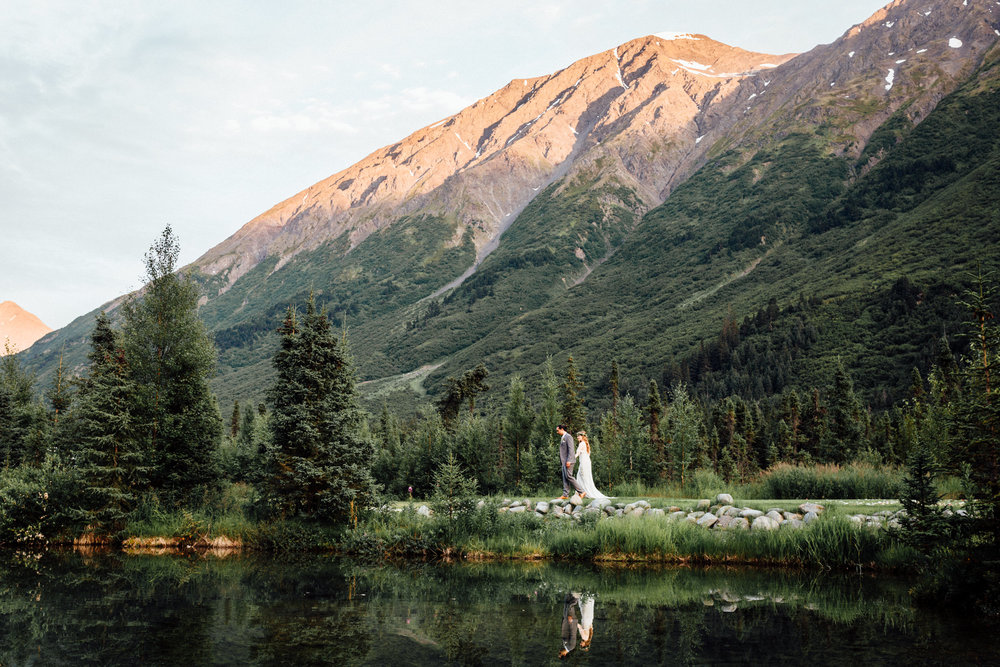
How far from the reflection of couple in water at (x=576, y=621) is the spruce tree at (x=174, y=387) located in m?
16.6

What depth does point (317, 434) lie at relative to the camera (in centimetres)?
2053

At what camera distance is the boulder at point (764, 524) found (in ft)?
54.0

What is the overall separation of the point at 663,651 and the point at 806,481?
15.1m

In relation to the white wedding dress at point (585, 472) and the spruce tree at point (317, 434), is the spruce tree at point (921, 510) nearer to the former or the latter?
the white wedding dress at point (585, 472)

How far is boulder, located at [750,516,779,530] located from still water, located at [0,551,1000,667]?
1.54m

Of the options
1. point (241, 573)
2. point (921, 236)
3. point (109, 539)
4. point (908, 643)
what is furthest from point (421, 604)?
point (921, 236)

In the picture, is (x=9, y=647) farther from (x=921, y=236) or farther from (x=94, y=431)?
(x=921, y=236)

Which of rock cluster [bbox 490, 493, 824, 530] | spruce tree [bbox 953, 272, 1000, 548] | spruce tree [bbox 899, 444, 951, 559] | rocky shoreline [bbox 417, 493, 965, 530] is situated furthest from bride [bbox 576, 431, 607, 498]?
spruce tree [bbox 953, 272, 1000, 548]

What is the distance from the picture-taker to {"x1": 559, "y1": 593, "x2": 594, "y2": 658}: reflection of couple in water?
31.5 ft

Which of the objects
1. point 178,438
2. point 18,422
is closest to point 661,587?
point 178,438

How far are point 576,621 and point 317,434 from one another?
12082 millimetres

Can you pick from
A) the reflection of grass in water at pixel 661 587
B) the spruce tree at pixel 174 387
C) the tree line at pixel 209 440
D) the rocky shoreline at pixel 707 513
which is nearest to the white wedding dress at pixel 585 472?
the rocky shoreline at pixel 707 513

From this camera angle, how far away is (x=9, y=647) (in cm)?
952

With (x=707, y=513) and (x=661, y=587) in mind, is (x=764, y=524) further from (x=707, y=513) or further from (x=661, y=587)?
(x=661, y=587)
